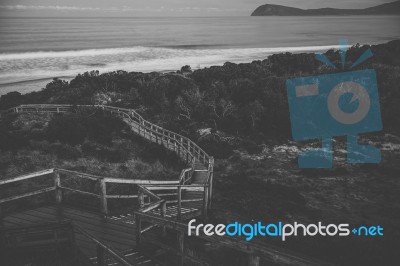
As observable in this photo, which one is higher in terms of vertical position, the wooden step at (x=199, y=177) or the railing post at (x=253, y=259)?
the railing post at (x=253, y=259)

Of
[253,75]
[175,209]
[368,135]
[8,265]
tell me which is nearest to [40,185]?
[175,209]

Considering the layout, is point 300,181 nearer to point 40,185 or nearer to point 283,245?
point 283,245

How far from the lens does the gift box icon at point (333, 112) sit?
1877 cm

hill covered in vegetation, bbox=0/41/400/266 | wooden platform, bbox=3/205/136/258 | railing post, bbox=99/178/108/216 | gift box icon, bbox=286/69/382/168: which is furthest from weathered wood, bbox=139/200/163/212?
gift box icon, bbox=286/69/382/168

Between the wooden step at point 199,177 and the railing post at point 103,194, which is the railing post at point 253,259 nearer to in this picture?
the railing post at point 103,194

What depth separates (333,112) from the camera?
24484mm

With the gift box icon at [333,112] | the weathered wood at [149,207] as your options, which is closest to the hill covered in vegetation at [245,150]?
the gift box icon at [333,112]

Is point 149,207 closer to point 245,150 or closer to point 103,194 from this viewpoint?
point 103,194

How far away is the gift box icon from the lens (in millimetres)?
18766

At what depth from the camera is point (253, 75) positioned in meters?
33.7

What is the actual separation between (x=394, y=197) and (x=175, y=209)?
9565 millimetres

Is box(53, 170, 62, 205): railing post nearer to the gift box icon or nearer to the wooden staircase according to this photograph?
the wooden staircase

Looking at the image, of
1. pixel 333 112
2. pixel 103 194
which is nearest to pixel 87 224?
pixel 103 194

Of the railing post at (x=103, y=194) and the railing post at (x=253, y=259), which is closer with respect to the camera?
the railing post at (x=253, y=259)
